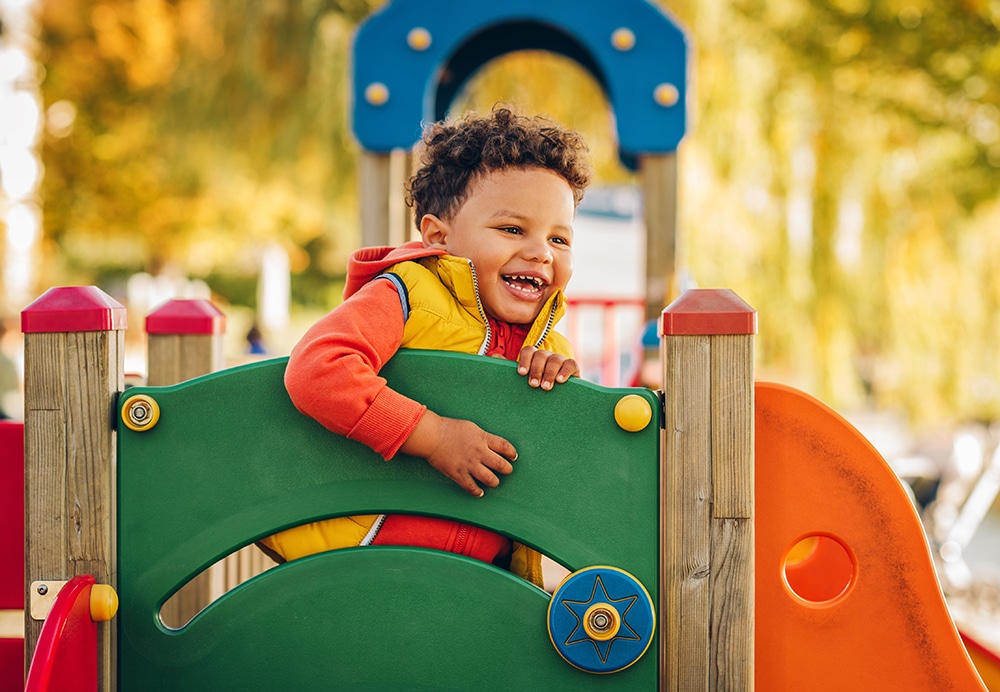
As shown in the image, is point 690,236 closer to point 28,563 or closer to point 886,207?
point 886,207

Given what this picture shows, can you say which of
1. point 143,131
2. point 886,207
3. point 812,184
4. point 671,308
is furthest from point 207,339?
point 143,131

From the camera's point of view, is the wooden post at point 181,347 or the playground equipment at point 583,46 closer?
the wooden post at point 181,347

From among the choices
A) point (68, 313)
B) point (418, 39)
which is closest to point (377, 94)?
point (418, 39)

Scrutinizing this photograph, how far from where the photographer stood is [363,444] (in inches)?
58.3

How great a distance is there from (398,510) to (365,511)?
0.05m

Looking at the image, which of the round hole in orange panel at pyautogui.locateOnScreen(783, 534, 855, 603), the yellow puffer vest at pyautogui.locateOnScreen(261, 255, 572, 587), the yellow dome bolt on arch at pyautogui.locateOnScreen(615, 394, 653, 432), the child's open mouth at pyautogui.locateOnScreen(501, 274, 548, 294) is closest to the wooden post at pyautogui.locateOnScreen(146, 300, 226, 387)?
the yellow puffer vest at pyautogui.locateOnScreen(261, 255, 572, 587)

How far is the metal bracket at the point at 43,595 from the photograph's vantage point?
1.45 meters

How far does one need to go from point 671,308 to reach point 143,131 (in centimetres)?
1445

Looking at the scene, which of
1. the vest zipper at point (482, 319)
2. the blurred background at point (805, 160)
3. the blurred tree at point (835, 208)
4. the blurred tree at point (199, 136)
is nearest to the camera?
the vest zipper at point (482, 319)

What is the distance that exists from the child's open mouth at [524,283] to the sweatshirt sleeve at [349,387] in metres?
0.33

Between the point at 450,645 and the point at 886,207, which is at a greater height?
the point at 886,207

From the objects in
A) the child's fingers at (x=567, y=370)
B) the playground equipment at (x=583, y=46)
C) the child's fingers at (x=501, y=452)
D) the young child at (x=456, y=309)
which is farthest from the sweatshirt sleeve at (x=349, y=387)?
the playground equipment at (x=583, y=46)

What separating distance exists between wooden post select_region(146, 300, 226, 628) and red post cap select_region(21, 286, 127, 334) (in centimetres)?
79

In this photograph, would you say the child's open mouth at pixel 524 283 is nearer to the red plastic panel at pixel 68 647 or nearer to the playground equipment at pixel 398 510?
the playground equipment at pixel 398 510
